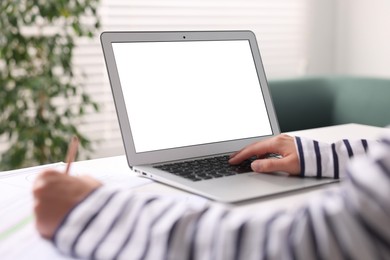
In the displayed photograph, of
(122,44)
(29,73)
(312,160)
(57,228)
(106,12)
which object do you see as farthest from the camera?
(106,12)

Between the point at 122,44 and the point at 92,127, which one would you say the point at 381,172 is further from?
the point at 92,127

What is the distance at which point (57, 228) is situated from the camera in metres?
0.53

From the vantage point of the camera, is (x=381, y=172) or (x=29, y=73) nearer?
(x=381, y=172)

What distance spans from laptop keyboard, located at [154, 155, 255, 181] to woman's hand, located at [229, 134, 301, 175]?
0.8 inches

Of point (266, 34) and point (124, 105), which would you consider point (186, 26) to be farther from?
point (124, 105)

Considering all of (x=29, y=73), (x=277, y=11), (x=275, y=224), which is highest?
(x=277, y=11)

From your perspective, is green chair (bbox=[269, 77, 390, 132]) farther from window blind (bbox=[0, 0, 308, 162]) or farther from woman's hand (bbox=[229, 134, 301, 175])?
woman's hand (bbox=[229, 134, 301, 175])

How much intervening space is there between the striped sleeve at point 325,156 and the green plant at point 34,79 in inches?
48.8

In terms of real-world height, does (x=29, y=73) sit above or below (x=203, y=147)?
above

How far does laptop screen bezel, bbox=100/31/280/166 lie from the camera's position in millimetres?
954

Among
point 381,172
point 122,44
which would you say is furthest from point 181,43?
point 381,172

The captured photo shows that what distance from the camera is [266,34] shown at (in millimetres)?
2766

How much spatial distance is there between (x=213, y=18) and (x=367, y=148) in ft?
5.93

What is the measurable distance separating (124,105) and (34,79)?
1057 millimetres
